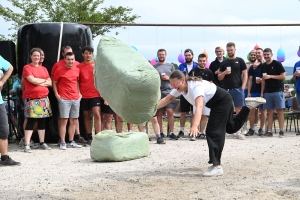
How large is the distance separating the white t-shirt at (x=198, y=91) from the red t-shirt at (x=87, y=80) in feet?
10.6

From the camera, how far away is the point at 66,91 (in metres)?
9.33

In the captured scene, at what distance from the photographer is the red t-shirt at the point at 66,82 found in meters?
9.31

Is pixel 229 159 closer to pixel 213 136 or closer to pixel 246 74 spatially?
pixel 213 136

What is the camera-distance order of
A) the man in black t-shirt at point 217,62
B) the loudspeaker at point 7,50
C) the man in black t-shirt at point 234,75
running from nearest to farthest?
1. the loudspeaker at point 7,50
2. the man in black t-shirt at point 234,75
3. the man in black t-shirt at point 217,62

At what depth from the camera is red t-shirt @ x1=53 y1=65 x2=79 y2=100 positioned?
9312 millimetres

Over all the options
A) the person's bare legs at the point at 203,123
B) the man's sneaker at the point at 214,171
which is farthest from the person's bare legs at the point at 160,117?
the man's sneaker at the point at 214,171

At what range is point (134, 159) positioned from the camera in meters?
8.05

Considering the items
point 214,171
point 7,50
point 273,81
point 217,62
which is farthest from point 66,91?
point 273,81

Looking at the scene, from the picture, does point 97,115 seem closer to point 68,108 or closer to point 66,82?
point 68,108

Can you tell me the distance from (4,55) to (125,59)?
5737 mm

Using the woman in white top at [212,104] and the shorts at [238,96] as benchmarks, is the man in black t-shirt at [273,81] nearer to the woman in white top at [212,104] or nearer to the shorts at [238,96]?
the shorts at [238,96]

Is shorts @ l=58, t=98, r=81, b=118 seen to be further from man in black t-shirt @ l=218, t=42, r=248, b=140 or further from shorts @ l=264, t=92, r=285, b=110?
shorts @ l=264, t=92, r=285, b=110

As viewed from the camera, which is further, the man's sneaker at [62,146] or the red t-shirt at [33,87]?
the man's sneaker at [62,146]

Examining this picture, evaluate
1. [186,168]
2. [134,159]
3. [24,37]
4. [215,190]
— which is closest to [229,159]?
[186,168]
